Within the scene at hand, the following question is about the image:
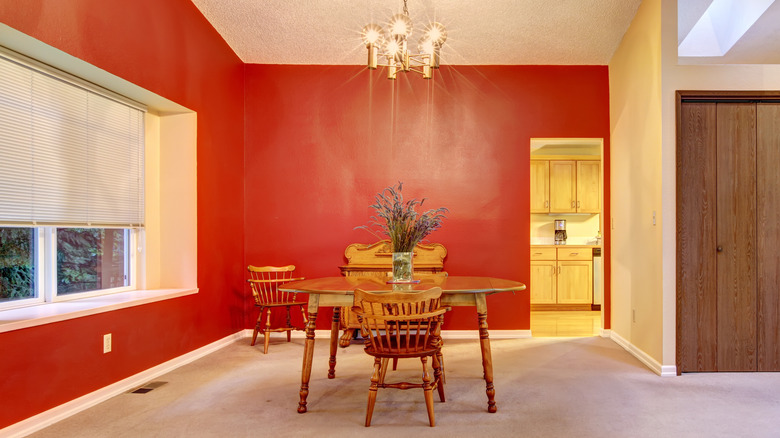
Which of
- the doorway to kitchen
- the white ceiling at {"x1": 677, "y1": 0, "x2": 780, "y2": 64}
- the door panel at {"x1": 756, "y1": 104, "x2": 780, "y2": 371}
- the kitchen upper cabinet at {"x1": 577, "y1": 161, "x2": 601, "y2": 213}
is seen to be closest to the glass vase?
the door panel at {"x1": 756, "y1": 104, "x2": 780, "y2": 371}

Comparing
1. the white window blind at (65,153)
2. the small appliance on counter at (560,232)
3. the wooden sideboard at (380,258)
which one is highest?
the white window blind at (65,153)

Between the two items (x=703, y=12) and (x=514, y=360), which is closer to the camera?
(x=514, y=360)

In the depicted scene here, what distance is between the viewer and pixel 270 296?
4887 mm

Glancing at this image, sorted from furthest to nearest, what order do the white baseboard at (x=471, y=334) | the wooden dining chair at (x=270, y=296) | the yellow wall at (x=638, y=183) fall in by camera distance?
1. the white baseboard at (x=471, y=334)
2. the wooden dining chair at (x=270, y=296)
3. the yellow wall at (x=638, y=183)

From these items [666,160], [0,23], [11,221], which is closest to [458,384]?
[666,160]

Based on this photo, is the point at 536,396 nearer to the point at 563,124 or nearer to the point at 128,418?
the point at 128,418

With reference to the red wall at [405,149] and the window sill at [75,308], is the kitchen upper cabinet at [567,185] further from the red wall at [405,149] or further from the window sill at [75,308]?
the window sill at [75,308]

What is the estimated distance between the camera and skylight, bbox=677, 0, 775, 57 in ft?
14.6

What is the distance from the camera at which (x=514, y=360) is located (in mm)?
4016

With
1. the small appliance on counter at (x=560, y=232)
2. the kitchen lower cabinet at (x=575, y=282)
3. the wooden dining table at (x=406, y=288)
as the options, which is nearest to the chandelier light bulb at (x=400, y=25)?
the wooden dining table at (x=406, y=288)

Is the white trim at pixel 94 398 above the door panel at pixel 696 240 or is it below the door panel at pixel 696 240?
below

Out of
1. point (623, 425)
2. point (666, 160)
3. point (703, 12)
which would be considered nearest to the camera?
point (623, 425)

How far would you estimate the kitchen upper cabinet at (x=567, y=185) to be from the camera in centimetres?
688

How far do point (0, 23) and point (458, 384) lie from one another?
340 cm
